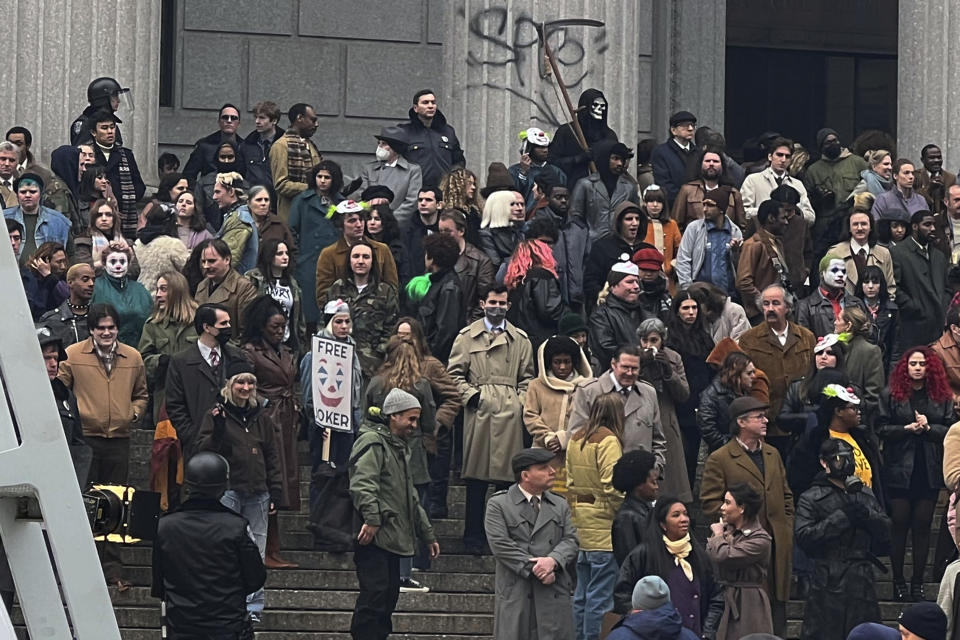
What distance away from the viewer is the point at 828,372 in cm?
1411

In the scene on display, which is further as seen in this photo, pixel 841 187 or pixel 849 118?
pixel 849 118

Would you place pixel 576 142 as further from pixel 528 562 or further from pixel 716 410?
pixel 528 562

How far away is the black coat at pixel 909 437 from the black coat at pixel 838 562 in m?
1.41

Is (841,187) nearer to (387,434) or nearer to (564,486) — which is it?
(564,486)

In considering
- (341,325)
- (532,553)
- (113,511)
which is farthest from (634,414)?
(113,511)

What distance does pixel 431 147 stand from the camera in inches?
705

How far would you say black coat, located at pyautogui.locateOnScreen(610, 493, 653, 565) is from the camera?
12.0m

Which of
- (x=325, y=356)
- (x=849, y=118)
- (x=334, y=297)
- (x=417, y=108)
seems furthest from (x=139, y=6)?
(x=849, y=118)

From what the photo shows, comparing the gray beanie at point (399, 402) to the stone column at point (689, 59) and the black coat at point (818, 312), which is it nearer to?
the black coat at point (818, 312)

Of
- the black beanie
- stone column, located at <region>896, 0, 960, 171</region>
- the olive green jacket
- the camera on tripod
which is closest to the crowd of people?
the olive green jacket

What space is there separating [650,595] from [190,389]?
163 inches

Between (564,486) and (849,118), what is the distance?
49.1ft

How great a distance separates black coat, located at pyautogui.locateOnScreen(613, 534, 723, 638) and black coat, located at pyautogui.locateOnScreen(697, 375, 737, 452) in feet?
6.18

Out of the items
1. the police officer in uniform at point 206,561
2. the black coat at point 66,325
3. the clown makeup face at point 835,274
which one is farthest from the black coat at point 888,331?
the police officer in uniform at point 206,561
